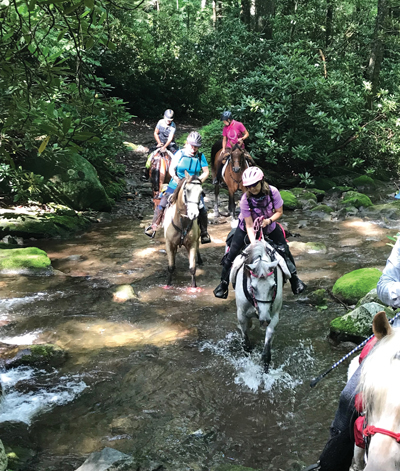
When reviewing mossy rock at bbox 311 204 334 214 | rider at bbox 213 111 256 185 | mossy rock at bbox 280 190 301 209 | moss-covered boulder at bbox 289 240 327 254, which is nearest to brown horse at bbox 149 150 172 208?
rider at bbox 213 111 256 185

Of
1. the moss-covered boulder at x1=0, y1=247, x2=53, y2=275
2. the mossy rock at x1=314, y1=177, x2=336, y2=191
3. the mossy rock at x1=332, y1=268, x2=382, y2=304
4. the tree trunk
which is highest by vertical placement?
the tree trunk

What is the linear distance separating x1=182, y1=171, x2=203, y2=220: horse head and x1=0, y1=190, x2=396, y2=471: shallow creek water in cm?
156

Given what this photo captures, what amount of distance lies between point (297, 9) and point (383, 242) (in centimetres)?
1359

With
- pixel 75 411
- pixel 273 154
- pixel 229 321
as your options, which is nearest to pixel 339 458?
pixel 75 411

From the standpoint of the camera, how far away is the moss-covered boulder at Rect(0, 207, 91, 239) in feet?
36.4

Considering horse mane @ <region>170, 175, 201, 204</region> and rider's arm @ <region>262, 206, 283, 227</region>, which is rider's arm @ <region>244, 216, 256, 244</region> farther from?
horse mane @ <region>170, 175, 201, 204</region>

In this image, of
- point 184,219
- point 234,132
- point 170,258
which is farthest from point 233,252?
point 234,132

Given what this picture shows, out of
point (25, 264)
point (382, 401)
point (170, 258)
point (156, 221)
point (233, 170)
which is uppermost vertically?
point (233, 170)

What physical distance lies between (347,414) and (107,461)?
2.04 meters

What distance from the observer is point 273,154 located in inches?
622

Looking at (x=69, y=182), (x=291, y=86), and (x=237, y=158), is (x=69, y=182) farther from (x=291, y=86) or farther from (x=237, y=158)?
(x=291, y=86)

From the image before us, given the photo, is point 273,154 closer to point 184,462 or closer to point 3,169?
point 3,169

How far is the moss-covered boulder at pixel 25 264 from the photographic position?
29.3ft

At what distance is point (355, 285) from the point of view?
7.60 metres
